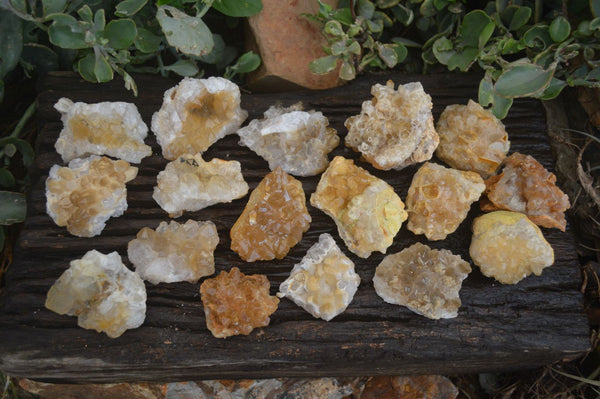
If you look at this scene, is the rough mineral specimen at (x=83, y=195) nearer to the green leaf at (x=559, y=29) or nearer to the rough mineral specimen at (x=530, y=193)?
the rough mineral specimen at (x=530, y=193)

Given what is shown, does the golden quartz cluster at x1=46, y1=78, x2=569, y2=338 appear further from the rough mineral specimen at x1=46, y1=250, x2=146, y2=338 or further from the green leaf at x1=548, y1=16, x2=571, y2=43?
the green leaf at x1=548, y1=16, x2=571, y2=43

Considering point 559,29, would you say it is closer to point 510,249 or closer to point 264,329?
point 510,249

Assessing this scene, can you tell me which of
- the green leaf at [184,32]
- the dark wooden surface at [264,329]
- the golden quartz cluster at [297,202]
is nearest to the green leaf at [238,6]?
the green leaf at [184,32]

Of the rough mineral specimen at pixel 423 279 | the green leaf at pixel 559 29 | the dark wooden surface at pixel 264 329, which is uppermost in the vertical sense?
the green leaf at pixel 559 29

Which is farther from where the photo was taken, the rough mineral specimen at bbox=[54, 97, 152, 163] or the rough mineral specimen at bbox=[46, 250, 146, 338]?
the rough mineral specimen at bbox=[54, 97, 152, 163]

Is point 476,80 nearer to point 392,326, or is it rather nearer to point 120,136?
point 392,326

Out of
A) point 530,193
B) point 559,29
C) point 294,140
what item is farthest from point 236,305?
point 559,29

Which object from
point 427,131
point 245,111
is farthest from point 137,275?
point 427,131

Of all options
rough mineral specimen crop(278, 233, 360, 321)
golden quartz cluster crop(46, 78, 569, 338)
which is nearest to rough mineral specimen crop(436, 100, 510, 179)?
golden quartz cluster crop(46, 78, 569, 338)

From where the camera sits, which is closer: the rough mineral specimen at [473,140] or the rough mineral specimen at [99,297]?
the rough mineral specimen at [99,297]
